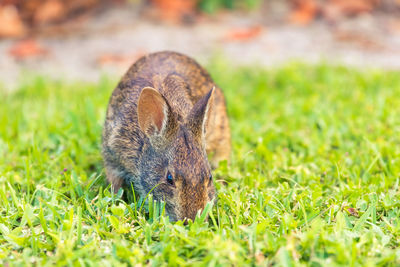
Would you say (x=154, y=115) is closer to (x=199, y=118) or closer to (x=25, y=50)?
(x=199, y=118)

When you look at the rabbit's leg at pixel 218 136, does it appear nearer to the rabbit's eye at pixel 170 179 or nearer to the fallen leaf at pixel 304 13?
the rabbit's eye at pixel 170 179

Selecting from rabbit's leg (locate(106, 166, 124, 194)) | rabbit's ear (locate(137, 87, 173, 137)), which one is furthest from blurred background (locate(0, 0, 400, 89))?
rabbit's ear (locate(137, 87, 173, 137))

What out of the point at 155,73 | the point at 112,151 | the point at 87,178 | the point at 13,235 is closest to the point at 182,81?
the point at 155,73

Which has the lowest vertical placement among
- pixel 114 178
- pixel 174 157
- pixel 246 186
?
pixel 246 186

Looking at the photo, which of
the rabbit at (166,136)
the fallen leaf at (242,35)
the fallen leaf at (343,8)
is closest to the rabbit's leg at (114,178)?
the rabbit at (166,136)

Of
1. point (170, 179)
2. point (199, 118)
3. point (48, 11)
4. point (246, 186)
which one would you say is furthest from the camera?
point (48, 11)

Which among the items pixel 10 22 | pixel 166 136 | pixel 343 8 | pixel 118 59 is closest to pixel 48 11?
pixel 10 22
